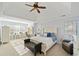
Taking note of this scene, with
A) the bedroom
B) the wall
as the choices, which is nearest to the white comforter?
the bedroom

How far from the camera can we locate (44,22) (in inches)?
80.9

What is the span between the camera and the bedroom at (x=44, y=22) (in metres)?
1.98

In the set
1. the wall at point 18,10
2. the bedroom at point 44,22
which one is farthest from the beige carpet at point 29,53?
the wall at point 18,10

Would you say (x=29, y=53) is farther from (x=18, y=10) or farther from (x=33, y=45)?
(x=18, y=10)

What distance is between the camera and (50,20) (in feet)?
6.73

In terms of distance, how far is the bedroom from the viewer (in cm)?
198

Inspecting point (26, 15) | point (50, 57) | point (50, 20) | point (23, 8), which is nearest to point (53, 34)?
point (50, 20)

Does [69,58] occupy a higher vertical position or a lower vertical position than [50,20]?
lower

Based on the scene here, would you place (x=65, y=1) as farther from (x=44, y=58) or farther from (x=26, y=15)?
(x=44, y=58)

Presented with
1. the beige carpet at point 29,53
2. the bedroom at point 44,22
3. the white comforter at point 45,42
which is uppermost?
the bedroom at point 44,22

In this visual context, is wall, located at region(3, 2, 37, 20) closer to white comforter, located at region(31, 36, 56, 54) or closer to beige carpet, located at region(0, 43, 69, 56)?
A: white comforter, located at region(31, 36, 56, 54)

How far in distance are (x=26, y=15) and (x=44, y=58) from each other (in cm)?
95

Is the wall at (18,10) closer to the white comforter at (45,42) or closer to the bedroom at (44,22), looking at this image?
the bedroom at (44,22)

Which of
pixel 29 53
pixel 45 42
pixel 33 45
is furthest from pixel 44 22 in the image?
pixel 29 53
